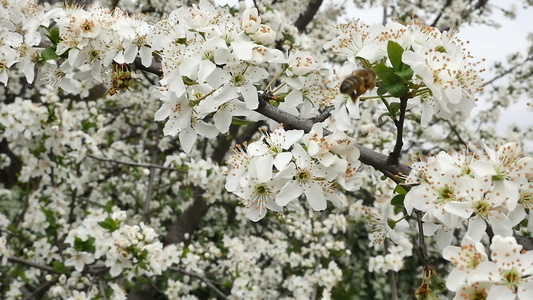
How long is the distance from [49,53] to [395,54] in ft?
3.75

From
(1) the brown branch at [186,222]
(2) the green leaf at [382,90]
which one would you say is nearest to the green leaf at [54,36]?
(2) the green leaf at [382,90]

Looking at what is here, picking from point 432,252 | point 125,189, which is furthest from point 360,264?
point 125,189

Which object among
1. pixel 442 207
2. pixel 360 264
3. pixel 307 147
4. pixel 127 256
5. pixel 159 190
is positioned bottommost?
pixel 360 264

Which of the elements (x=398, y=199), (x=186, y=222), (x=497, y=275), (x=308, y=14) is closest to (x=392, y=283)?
(x=186, y=222)

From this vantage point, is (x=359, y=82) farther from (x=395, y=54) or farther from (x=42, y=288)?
(x=42, y=288)

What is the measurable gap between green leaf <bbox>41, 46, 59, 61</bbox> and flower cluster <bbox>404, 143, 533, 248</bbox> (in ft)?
4.01

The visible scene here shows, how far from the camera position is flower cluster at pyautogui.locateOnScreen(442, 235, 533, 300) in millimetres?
855

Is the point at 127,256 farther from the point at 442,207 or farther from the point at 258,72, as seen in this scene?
the point at 442,207

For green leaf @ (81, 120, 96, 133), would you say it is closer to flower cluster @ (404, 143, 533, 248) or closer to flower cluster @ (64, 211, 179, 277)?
flower cluster @ (64, 211, 179, 277)

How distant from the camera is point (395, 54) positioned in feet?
3.65

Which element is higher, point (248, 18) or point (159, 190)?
point (248, 18)

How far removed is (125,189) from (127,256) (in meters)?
2.15

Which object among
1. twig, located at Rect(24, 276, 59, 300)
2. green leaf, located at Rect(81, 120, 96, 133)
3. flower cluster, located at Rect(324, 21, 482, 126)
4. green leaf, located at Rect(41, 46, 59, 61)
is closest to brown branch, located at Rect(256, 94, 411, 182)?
flower cluster, located at Rect(324, 21, 482, 126)

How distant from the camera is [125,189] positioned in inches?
176
